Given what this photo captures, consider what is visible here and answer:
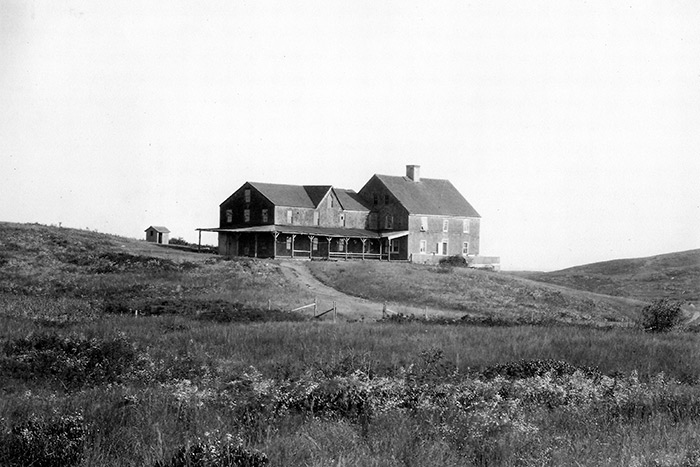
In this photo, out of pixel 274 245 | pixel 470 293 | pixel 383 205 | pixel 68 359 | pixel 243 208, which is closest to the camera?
pixel 68 359

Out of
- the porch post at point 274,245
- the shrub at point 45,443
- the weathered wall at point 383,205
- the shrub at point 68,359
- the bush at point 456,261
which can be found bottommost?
the shrub at point 68,359

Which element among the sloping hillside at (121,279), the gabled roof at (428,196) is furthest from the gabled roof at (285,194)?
the sloping hillside at (121,279)

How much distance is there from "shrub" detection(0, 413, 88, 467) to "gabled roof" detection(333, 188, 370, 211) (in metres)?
65.4

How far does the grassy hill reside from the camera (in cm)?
4606

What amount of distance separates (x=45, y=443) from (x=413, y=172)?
239ft

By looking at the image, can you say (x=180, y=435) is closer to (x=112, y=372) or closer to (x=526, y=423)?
(x=526, y=423)

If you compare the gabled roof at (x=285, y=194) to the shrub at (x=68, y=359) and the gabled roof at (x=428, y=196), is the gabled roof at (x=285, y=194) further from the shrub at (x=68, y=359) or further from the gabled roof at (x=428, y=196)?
the shrub at (x=68, y=359)

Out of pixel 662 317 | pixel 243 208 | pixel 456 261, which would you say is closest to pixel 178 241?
pixel 243 208

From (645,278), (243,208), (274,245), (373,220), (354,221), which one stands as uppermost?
(243,208)

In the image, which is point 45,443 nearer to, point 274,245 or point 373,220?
point 274,245

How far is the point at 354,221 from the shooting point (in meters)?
76.2

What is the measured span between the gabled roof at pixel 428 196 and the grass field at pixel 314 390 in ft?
127

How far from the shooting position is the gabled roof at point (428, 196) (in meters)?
76.7

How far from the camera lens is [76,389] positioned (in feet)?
54.4
